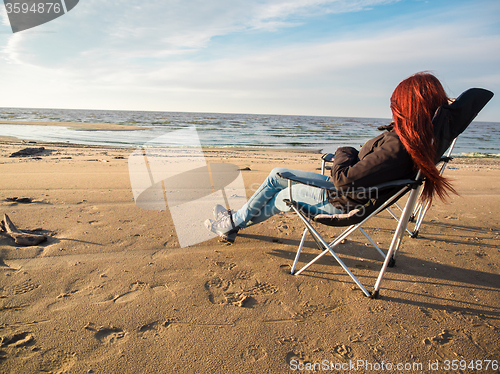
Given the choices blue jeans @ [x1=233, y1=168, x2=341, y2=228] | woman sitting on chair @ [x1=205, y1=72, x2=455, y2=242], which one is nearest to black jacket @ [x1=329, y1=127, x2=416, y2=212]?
woman sitting on chair @ [x1=205, y1=72, x2=455, y2=242]

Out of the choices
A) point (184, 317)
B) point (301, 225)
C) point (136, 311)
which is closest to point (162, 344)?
point (184, 317)

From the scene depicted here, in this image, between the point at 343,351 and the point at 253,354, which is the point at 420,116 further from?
the point at 253,354

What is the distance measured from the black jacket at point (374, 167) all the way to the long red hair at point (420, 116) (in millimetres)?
68

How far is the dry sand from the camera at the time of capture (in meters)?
1.62

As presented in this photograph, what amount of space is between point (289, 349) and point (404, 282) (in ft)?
4.28

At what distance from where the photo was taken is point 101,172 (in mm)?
6211

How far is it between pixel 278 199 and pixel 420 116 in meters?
1.31

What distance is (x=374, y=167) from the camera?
6.17ft

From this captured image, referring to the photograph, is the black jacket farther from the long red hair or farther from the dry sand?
the dry sand

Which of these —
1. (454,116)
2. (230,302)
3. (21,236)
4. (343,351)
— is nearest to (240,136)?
(21,236)

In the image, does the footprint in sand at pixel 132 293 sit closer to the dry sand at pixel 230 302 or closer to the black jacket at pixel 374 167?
the dry sand at pixel 230 302

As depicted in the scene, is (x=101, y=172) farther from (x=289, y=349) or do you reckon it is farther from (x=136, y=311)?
(x=289, y=349)

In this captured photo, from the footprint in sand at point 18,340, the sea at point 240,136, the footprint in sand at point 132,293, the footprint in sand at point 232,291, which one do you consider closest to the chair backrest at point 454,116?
the footprint in sand at point 232,291

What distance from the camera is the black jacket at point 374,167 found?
73.0 inches
